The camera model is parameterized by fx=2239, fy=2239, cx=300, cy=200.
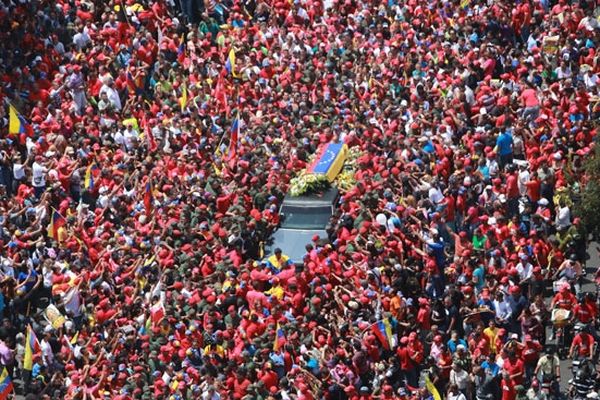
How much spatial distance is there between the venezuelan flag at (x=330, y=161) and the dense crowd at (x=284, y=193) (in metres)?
0.45

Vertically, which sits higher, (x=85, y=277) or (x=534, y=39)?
(x=534, y=39)

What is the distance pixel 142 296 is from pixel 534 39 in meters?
11.0

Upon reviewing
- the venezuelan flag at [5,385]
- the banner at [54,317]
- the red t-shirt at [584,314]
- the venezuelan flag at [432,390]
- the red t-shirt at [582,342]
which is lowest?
the venezuelan flag at [5,385]

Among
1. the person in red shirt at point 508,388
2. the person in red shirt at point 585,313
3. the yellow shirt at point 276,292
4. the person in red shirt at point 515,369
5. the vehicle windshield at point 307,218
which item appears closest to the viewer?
the person in red shirt at point 508,388

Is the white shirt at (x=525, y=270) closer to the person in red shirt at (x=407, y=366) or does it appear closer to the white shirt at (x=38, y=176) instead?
the person in red shirt at (x=407, y=366)

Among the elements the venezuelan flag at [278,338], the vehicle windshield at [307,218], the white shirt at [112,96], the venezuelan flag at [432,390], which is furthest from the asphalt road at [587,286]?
the white shirt at [112,96]

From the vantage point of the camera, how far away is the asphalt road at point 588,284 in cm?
4069

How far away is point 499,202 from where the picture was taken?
43312mm

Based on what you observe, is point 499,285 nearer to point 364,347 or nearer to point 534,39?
point 364,347

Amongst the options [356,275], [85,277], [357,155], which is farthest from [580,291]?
[85,277]

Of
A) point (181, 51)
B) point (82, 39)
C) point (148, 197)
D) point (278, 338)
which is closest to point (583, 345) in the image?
point (278, 338)

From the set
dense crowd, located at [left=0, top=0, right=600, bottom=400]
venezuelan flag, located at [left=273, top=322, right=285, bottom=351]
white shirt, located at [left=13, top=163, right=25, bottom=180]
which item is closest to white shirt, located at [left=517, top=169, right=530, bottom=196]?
dense crowd, located at [left=0, top=0, right=600, bottom=400]

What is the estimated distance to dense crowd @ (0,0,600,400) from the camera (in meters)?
41.2

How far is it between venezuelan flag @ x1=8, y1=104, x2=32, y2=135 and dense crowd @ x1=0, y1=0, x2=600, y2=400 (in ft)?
0.26
